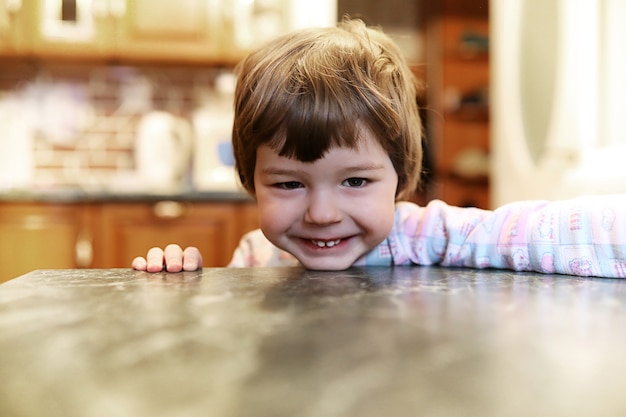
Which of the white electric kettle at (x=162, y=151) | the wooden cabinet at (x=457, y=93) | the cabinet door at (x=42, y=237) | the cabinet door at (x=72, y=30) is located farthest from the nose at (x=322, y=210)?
the wooden cabinet at (x=457, y=93)

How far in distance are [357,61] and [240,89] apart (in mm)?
180

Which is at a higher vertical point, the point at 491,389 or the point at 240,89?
the point at 240,89

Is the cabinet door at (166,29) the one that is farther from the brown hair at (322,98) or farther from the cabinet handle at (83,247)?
the brown hair at (322,98)

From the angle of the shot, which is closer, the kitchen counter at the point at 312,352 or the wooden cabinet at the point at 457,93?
the kitchen counter at the point at 312,352

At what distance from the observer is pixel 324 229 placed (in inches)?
34.0

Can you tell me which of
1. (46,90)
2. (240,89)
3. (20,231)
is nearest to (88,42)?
(46,90)

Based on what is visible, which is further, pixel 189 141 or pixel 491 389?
pixel 189 141

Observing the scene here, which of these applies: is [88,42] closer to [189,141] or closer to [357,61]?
[189,141]

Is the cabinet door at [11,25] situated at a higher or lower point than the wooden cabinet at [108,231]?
higher

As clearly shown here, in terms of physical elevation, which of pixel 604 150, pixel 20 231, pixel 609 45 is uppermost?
pixel 609 45

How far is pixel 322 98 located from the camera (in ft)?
2.60

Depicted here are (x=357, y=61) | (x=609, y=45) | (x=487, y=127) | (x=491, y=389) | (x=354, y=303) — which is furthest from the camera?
(x=487, y=127)

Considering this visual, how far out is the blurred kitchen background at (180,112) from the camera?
188cm

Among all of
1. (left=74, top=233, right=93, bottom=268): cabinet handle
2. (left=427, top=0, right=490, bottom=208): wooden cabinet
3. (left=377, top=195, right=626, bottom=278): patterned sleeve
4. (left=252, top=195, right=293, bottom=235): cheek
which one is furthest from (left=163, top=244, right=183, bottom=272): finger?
(left=427, top=0, right=490, bottom=208): wooden cabinet
